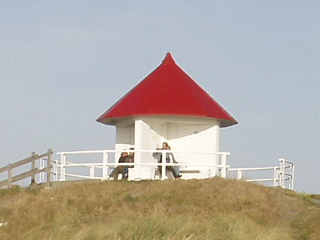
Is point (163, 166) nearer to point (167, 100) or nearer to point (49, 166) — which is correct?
point (167, 100)

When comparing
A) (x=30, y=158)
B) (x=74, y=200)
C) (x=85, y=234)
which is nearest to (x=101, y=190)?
(x=74, y=200)

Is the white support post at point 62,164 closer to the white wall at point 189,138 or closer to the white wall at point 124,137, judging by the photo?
the white wall at point 189,138

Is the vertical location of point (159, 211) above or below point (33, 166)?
below

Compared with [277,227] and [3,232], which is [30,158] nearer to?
[3,232]

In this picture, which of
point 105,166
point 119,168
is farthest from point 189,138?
point 105,166

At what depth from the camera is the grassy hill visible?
16.1 metres

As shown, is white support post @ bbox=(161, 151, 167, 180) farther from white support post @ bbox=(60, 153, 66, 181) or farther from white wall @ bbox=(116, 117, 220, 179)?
white support post @ bbox=(60, 153, 66, 181)

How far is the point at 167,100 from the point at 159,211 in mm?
7120

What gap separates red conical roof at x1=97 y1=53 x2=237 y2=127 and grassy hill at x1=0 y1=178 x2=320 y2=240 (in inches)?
128

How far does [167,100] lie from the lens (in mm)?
25312

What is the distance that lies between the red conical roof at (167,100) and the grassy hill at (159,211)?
326 centimetres

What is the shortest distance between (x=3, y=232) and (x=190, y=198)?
521cm

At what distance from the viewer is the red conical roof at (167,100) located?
25000 mm

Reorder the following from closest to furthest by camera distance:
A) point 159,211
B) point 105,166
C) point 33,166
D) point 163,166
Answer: point 159,211 → point 163,166 → point 105,166 → point 33,166
